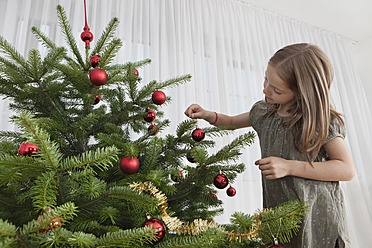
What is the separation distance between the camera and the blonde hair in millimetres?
828

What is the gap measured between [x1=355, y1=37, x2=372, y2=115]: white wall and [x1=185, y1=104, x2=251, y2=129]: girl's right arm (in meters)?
2.39

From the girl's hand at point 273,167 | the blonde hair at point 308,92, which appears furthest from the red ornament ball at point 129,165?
the blonde hair at point 308,92

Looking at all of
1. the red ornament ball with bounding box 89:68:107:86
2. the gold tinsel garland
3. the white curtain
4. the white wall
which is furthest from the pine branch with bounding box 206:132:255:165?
the white wall

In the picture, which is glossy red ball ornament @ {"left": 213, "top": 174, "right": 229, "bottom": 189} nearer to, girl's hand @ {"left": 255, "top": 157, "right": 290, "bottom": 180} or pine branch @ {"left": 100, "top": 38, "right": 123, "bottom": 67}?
girl's hand @ {"left": 255, "top": 157, "right": 290, "bottom": 180}

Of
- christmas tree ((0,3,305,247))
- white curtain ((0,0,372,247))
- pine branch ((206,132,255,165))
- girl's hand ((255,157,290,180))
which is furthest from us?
white curtain ((0,0,372,247))

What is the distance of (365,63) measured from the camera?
289 centimetres

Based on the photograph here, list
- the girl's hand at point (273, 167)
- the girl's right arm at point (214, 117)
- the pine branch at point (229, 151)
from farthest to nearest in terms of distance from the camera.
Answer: the girl's right arm at point (214, 117) < the girl's hand at point (273, 167) < the pine branch at point (229, 151)

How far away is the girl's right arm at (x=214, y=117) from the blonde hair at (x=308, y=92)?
0.20 metres

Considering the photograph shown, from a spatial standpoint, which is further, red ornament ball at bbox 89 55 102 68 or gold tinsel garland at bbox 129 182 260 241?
red ornament ball at bbox 89 55 102 68

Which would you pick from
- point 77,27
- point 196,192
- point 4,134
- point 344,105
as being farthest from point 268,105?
point 344,105

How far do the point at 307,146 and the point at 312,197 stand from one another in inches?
6.3

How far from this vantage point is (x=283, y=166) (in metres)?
0.77

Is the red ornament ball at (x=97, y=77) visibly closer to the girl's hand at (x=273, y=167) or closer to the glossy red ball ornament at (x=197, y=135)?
the glossy red ball ornament at (x=197, y=135)

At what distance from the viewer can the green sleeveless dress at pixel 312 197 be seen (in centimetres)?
82
